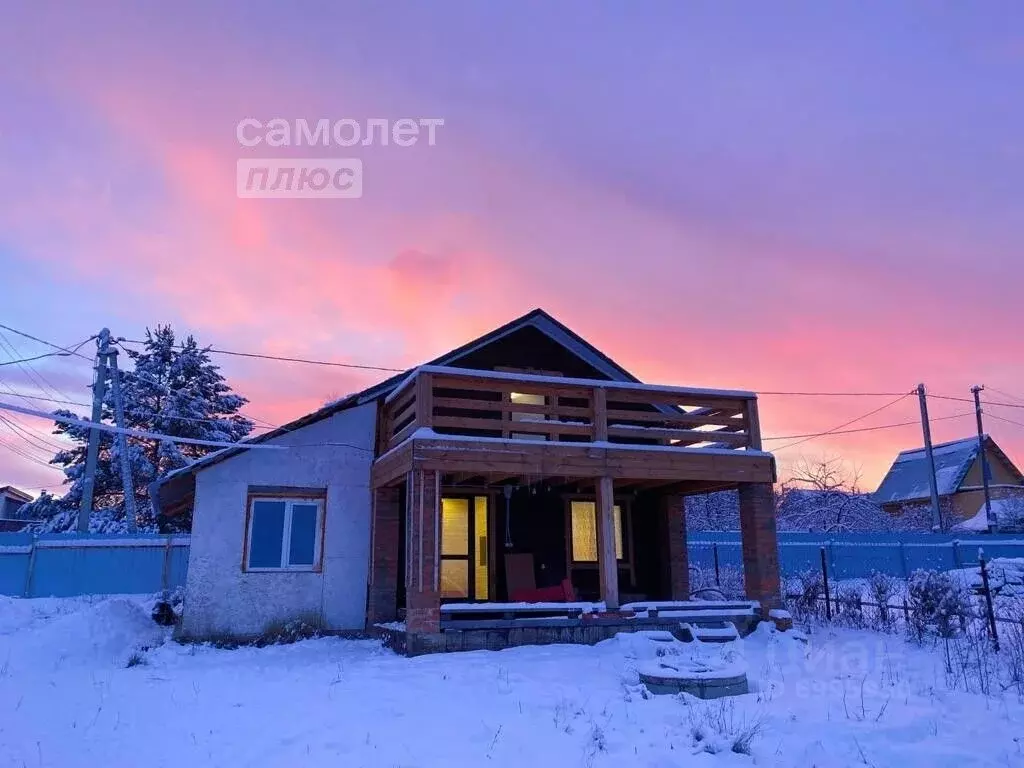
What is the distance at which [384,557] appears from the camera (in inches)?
572

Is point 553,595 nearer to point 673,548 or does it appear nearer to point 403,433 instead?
point 673,548

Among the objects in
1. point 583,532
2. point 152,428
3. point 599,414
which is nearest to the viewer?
point 599,414

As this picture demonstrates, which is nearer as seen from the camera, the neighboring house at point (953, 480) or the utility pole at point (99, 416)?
the utility pole at point (99, 416)

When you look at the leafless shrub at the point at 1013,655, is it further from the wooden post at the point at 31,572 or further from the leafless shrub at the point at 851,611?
the wooden post at the point at 31,572

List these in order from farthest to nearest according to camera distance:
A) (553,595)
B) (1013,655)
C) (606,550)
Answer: (553,595) < (606,550) < (1013,655)

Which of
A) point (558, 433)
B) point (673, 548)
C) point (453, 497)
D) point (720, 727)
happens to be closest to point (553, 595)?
point (453, 497)

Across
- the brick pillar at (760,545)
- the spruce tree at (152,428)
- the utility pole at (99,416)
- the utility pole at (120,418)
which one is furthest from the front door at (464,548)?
the spruce tree at (152,428)

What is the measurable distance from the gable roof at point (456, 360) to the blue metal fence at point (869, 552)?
11.5 meters

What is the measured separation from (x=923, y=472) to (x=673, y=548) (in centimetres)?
3433

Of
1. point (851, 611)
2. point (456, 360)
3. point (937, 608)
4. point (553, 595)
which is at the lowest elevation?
point (851, 611)

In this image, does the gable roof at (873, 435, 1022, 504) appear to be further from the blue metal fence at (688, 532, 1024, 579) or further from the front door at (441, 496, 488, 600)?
the front door at (441, 496, 488, 600)

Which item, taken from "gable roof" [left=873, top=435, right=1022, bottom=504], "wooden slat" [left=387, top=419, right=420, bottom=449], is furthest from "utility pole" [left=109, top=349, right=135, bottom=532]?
"gable roof" [left=873, top=435, right=1022, bottom=504]

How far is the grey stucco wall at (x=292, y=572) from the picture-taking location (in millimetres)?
13758

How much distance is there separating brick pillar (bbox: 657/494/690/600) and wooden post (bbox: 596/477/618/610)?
13.1ft
